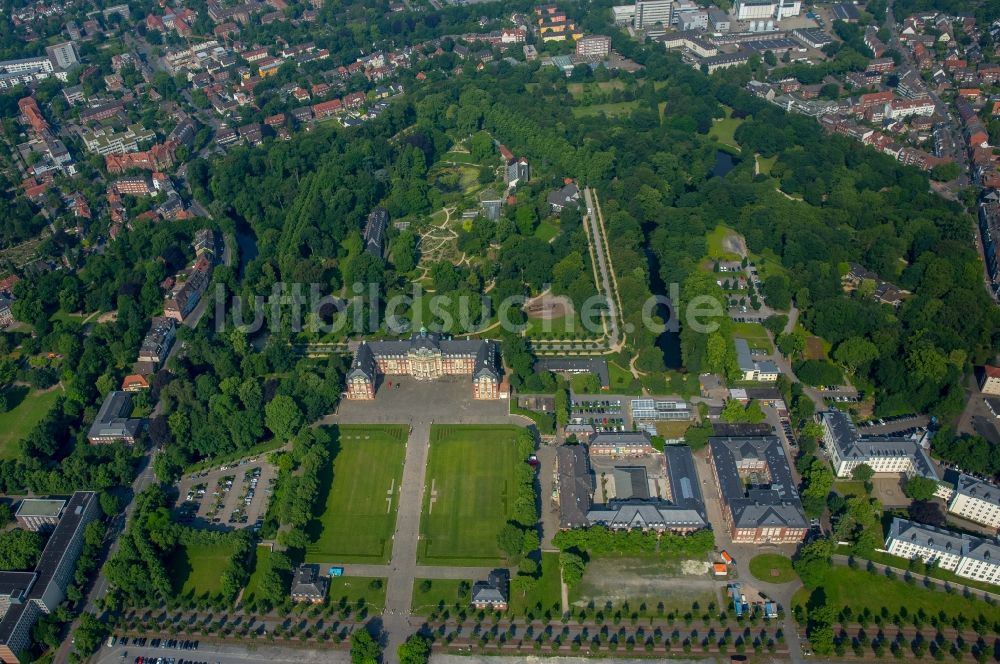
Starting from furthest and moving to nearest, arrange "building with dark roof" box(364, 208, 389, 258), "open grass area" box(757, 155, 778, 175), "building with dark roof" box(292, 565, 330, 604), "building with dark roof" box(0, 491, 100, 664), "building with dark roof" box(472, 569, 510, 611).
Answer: "open grass area" box(757, 155, 778, 175) < "building with dark roof" box(364, 208, 389, 258) < "building with dark roof" box(292, 565, 330, 604) < "building with dark roof" box(472, 569, 510, 611) < "building with dark roof" box(0, 491, 100, 664)

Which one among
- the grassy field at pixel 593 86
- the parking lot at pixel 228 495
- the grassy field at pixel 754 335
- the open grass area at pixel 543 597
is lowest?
the open grass area at pixel 543 597

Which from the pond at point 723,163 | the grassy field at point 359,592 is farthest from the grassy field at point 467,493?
the pond at point 723,163

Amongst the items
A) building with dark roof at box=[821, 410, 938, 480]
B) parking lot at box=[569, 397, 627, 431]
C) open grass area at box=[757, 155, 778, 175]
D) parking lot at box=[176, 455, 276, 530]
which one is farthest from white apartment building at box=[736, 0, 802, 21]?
parking lot at box=[176, 455, 276, 530]

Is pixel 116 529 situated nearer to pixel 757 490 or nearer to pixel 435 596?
pixel 435 596

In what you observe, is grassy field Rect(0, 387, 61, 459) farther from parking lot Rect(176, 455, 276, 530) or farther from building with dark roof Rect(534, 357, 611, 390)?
building with dark roof Rect(534, 357, 611, 390)

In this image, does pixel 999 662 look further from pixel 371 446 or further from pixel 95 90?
pixel 95 90

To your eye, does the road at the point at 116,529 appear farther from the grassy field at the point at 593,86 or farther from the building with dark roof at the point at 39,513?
the grassy field at the point at 593,86

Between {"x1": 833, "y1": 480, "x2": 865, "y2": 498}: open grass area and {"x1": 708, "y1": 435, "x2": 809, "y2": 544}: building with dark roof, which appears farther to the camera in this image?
{"x1": 833, "y1": 480, "x2": 865, "y2": 498}: open grass area
